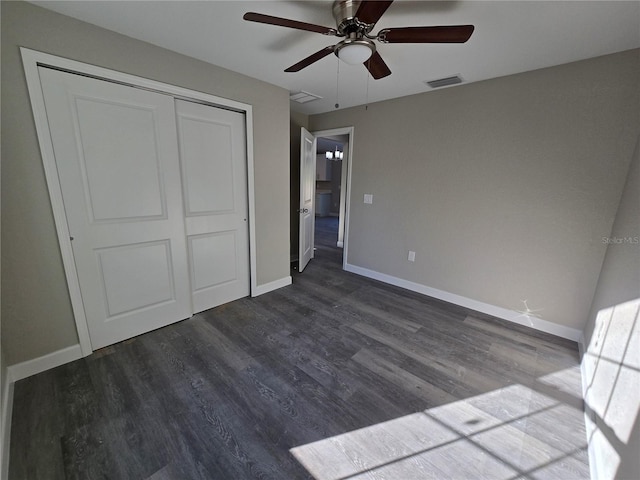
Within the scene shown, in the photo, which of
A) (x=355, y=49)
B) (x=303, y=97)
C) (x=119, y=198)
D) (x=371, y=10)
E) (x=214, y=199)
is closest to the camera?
(x=371, y=10)

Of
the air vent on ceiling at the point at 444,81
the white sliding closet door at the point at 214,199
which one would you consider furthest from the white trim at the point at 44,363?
the air vent on ceiling at the point at 444,81

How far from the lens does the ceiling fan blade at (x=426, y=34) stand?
1.34 m

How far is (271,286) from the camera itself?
330cm

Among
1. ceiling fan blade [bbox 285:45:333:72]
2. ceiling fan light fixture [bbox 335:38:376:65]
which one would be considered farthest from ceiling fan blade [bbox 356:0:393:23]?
ceiling fan blade [bbox 285:45:333:72]

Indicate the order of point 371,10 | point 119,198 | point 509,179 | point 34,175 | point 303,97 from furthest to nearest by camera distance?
point 303,97 → point 509,179 → point 119,198 → point 34,175 → point 371,10

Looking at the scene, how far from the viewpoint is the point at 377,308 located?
114 inches

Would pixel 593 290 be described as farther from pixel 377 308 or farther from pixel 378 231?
pixel 378 231

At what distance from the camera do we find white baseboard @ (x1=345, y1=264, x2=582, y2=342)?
7.94ft

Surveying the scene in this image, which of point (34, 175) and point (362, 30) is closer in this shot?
point (362, 30)

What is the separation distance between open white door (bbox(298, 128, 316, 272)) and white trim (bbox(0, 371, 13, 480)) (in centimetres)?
289

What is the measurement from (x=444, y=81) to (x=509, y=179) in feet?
3.91

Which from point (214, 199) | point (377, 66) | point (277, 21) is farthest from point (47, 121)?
point (377, 66)

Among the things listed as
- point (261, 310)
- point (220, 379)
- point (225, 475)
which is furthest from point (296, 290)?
point (225, 475)

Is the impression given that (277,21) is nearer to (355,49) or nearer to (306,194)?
(355,49)
